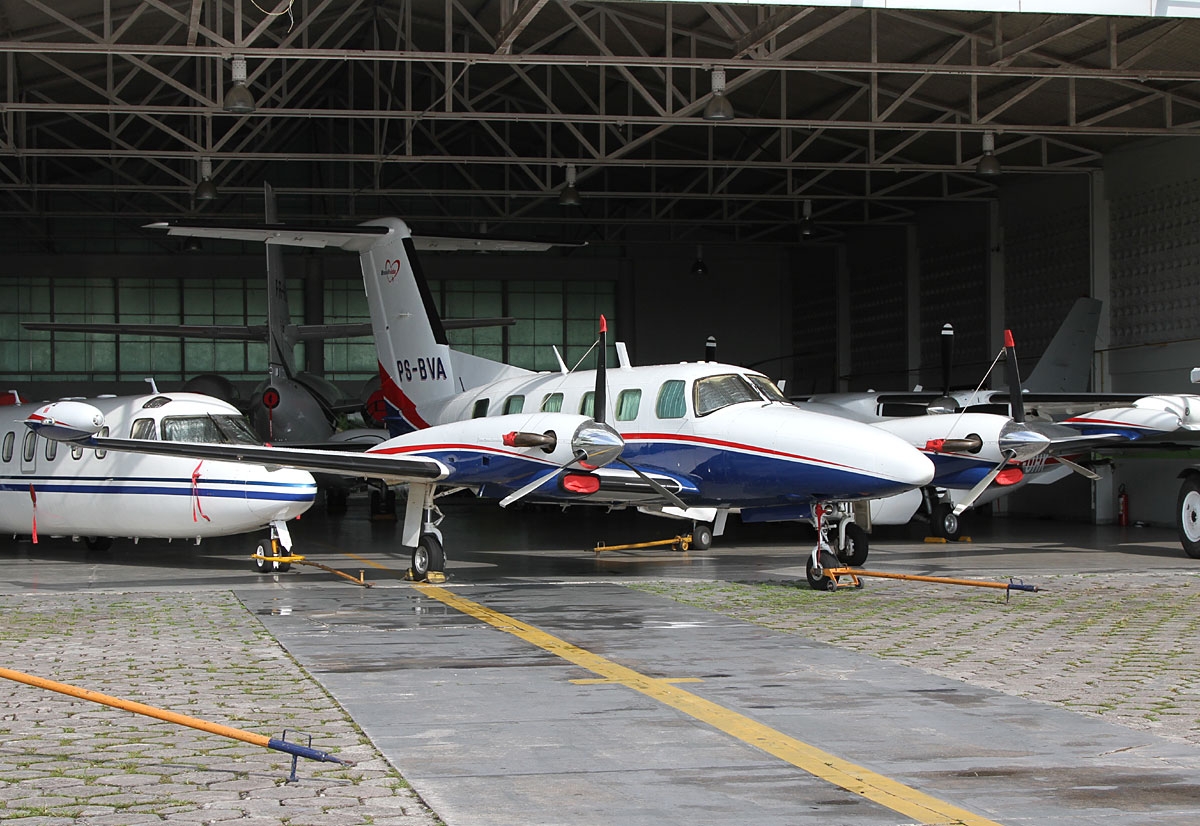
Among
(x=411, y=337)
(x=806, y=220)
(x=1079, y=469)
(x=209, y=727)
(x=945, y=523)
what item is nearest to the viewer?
(x=209, y=727)

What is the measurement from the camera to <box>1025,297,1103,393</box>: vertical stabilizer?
2562 cm

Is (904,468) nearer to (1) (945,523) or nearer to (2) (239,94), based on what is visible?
(1) (945,523)

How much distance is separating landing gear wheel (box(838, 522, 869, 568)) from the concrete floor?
1085 millimetres

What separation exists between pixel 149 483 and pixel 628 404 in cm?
618

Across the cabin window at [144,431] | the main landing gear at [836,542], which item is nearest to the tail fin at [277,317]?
the cabin window at [144,431]

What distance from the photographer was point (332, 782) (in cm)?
574

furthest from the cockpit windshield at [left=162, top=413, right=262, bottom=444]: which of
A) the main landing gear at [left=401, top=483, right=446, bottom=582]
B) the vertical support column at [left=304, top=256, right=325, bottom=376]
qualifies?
the vertical support column at [left=304, top=256, right=325, bottom=376]

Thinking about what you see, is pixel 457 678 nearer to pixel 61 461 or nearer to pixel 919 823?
pixel 919 823

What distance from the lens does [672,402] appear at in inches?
605

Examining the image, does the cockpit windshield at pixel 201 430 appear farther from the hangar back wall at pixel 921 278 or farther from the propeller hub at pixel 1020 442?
the hangar back wall at pixel 921 278

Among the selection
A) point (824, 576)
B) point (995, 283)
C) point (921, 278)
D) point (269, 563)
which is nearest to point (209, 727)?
point (824, 576)

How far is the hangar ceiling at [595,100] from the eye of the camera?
20.0 meters

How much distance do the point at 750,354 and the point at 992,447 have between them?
2740 cm

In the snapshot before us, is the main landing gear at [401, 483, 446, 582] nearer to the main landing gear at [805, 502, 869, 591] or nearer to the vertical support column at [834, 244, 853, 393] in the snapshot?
the main landing gear at [805, 502, 869, 591]
